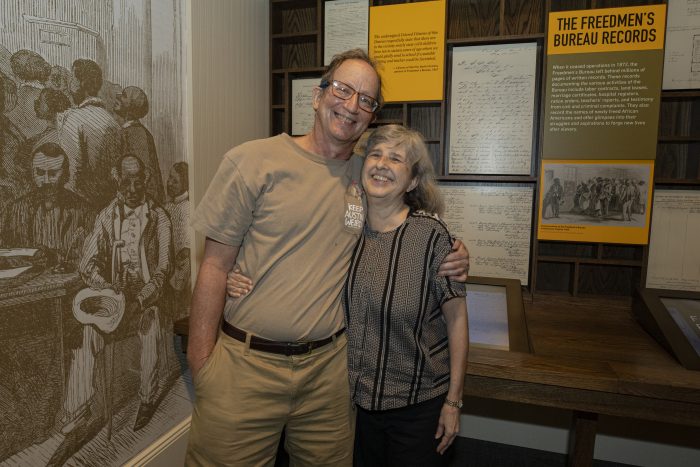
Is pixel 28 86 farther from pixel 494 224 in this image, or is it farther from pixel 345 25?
pixel 494 224

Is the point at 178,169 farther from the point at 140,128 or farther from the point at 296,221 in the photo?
the point at 296,221

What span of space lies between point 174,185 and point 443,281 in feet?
4.27

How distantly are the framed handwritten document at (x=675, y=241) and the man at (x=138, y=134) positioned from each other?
2.54 metres

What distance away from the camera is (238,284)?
4.43ft

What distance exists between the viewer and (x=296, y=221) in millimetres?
1344

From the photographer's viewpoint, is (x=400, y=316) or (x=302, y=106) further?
(x=302, y=106)

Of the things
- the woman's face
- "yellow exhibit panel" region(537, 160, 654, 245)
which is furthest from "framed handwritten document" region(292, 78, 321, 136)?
the woman's face

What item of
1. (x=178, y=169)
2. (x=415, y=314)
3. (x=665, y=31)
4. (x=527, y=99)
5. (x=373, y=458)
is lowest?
(x=373, y=458)

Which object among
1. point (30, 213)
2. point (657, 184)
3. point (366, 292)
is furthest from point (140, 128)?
point (657, 184)

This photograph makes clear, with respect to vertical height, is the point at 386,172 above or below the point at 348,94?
below

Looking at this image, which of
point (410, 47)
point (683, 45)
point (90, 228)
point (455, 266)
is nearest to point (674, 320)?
point (455, 266)

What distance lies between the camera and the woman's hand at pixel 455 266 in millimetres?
1329

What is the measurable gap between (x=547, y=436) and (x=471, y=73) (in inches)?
83.9

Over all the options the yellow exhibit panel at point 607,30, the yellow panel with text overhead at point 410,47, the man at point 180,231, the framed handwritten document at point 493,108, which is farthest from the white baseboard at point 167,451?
the yellow exhibit panel at point 607,30
